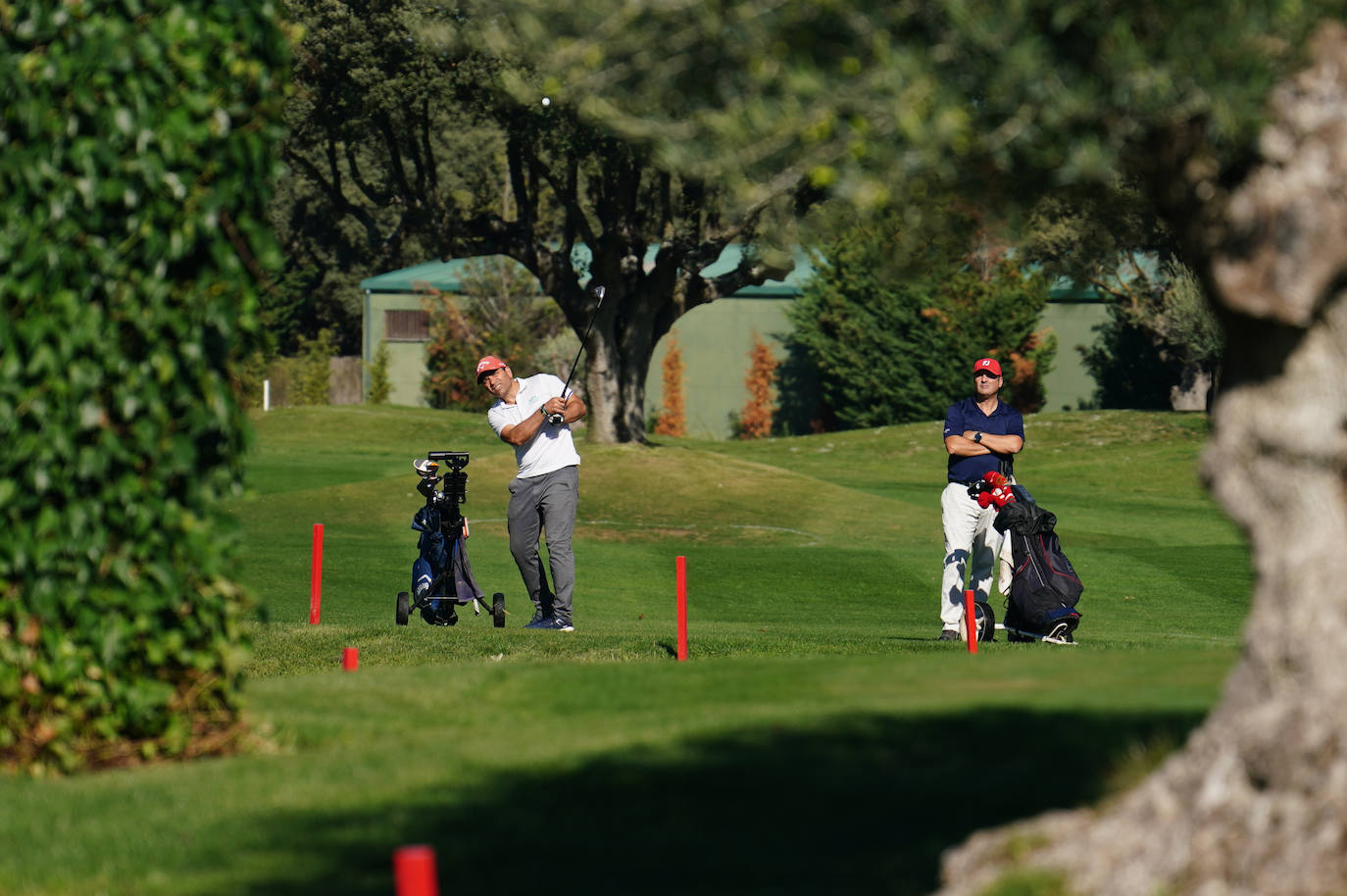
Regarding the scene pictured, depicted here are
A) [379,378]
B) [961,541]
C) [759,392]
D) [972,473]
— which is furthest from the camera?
[379,378]

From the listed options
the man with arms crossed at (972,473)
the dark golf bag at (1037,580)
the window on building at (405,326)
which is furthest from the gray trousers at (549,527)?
the window on building at (405,326)

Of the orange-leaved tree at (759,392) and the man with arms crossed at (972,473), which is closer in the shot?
the man with arms crossed at (972,473)

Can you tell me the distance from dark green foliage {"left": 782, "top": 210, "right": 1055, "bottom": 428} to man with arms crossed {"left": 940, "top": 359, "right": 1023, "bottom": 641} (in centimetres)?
3117

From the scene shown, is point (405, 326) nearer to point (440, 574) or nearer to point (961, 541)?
point (440, 574)

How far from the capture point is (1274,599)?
5273 millimetres

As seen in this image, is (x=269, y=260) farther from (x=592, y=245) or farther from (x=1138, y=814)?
(x=592, y=245)

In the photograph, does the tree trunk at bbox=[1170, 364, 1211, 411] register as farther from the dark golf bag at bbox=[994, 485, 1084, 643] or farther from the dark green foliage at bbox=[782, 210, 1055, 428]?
the dark golf bag at bbox=[994, 485, 1084, 643]

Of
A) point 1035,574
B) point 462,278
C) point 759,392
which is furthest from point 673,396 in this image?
point 1035,574

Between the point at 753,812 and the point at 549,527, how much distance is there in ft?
25.3

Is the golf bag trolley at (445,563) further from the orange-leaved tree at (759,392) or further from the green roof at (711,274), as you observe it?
the orange-leaved tree at (759,392)

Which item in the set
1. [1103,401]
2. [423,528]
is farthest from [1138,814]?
[1103,401]

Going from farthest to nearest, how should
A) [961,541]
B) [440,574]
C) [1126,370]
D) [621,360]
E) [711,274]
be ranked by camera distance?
[1126,370] → [711,274] → [621,360] → [440,574] → [961,541]

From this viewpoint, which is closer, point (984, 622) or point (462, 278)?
point (984, 622)

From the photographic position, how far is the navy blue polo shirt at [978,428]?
546 inches
